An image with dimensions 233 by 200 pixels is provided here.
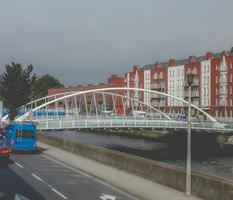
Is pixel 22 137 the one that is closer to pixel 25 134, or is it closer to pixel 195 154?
pixel 25 134

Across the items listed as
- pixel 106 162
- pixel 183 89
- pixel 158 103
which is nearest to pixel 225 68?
pixel 183 89

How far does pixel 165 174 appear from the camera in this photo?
66.2ft

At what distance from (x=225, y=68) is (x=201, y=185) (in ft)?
342

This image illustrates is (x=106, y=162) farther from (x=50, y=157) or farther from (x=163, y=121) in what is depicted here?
(x=163, y=121)

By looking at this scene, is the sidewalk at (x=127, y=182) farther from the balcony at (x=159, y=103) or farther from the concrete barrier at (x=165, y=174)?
the balcony at (x=159, y=103)

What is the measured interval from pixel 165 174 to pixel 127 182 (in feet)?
7.13

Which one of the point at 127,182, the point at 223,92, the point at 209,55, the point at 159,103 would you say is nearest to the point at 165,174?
the point at 127,182

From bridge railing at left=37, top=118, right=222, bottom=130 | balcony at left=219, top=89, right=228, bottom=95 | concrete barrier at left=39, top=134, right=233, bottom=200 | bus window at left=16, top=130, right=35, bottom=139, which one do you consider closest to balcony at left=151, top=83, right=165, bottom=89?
balcony at left=219, top=89, right=228, bottom=95

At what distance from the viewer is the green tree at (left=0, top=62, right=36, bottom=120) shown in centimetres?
7638

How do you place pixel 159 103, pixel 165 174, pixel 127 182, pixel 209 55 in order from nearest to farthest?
pixel 165 174 → pixel 127 182 → pixel 209 55 → pixel 159 103

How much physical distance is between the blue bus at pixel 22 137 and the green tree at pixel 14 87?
3714cm

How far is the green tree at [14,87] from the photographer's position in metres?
76.4

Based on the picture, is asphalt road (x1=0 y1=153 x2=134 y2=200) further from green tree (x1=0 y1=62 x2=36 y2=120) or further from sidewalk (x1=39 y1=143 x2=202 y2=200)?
green tree (x1=0 y1=62 x2=36 y2=120)

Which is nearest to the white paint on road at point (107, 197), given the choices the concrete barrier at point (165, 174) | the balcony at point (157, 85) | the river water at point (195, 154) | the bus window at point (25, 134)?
the concrete barrier at point (165, 174)
